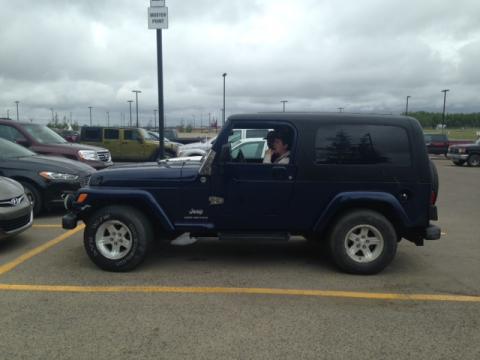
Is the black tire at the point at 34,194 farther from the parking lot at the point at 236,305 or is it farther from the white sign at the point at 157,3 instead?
the white sign at the point at 157,3

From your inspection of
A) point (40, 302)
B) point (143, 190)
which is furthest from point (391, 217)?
point (40, 302)

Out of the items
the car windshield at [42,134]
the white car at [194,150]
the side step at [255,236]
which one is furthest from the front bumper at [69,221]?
the white car at [194,150]

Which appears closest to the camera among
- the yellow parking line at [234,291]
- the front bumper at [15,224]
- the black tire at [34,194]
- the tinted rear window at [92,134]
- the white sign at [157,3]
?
the yellow parking line at [234,291]

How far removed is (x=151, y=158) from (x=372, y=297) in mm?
15793

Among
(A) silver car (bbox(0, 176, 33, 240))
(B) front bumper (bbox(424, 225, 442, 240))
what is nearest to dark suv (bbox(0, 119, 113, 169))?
(A) silver car (bbox(0, 176, 33, 240))

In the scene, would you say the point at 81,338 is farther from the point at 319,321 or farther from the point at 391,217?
→ the point at 391,217

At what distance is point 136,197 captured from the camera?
460 centimetres

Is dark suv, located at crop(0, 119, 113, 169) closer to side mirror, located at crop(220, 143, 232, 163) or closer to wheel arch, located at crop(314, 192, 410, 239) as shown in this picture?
side mirror, located at crop(220, 143, 232, 163)

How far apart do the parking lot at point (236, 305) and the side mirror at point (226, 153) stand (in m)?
1.33

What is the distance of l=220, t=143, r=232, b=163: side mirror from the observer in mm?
4459

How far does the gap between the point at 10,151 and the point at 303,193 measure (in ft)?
20.0

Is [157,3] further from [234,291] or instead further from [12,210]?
[234,291]

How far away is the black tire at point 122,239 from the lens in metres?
4.58

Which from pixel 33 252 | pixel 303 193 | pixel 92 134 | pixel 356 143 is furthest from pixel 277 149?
pixel 92 134
